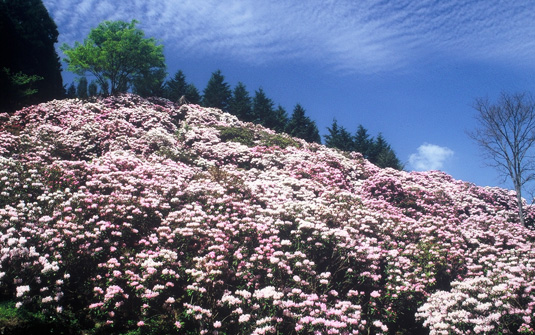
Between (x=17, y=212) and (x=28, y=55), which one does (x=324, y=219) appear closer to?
(x=17, y=212)

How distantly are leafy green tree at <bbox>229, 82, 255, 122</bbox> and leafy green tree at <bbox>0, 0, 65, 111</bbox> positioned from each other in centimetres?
1882

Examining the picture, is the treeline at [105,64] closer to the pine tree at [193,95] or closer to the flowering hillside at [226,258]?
the pine tree at [193,95]

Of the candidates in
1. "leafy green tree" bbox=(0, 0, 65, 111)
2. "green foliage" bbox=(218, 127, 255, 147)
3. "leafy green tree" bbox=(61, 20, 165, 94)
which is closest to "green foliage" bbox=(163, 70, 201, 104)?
"leafy green tree" bbox=(61, 20, 165, 94)

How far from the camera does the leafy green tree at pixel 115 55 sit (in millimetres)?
30531

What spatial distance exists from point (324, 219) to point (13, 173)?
9625 mm

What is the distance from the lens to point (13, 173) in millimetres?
9461

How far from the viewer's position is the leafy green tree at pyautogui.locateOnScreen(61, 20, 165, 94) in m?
30.5

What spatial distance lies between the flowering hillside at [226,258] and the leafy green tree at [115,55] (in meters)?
18.5

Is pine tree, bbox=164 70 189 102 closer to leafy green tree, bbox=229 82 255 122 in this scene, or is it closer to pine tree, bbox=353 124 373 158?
leafy green tree, bbox=229 82 255 122

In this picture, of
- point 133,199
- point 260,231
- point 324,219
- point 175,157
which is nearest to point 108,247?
point 133,199

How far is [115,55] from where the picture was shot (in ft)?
100

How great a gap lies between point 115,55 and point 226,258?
2936 cm

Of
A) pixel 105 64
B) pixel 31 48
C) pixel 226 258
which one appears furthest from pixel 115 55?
pixel 226 258

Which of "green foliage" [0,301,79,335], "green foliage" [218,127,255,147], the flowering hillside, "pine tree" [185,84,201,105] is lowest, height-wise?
"green foliage" [0,301,79,335]
